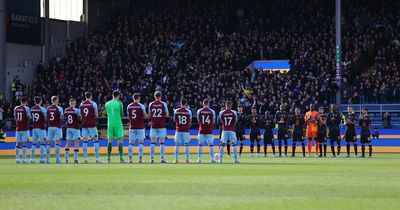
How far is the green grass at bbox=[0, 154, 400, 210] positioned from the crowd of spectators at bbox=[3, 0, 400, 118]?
68.7 ft

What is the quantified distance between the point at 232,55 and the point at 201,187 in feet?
116

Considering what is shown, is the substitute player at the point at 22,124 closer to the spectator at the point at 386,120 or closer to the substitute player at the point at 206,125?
the substitute player at the point at 206,125

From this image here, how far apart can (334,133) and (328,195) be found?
20963mm

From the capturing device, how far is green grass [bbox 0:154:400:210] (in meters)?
16.9

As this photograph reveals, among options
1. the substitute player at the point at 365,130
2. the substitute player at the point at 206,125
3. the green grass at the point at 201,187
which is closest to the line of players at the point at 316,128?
the substitute player at the point at 365,130

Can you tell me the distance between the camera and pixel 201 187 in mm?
20625

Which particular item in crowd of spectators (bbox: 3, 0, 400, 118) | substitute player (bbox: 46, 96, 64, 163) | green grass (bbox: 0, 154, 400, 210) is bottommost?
green grass (bbox: 0, 154, 400, 210)

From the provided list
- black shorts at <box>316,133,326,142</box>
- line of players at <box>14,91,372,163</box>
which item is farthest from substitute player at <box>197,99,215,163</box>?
black shorts at <box>316,133,326,142</box>

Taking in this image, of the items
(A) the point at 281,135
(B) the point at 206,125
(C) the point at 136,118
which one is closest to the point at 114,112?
(C) the point at 136,118

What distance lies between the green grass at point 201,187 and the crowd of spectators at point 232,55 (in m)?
20.9

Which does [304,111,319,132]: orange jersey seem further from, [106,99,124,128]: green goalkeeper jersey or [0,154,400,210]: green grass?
[0,154,400,210]: green grass

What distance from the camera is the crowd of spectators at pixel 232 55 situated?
49719 mm

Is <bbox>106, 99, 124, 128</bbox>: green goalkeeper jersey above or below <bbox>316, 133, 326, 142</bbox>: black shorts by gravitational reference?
above

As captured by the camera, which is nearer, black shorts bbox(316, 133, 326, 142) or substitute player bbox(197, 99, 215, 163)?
substitute player bbox(197, 99, 215, 163)
